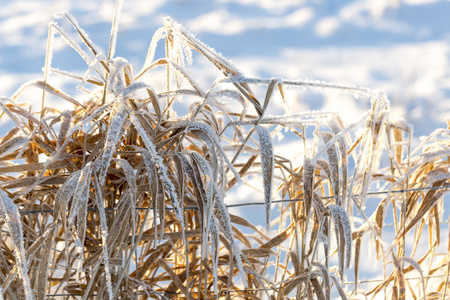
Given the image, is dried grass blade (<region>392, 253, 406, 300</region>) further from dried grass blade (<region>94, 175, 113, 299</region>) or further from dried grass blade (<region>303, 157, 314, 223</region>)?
dried grass blade (<region>94, 175, 113, 299</region>)

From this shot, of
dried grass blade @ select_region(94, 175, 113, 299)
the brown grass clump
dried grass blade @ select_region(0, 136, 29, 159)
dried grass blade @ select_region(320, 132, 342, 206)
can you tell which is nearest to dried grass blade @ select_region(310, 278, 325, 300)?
the brown grass clump

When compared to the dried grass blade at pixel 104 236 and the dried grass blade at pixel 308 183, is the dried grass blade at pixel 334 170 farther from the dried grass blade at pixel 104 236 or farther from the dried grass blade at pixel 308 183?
the dried grass blade at pixel 104 236

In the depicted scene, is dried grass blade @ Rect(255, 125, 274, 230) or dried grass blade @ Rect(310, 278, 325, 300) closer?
dried grass blade @ Rect(255, 125, 274, 230)

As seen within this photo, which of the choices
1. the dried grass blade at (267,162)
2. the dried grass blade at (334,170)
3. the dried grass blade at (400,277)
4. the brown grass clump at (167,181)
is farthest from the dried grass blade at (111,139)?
the dried grass blade at (400,277)

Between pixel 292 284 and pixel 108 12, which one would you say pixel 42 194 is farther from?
pixel 108 12

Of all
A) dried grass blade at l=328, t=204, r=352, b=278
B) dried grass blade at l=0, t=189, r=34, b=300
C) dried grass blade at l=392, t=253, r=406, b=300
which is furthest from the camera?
dried grass blade at l=392, t=253, r=406, b=300

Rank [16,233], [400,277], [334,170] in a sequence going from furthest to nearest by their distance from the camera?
[400,277] < [334,170] < [16,233]

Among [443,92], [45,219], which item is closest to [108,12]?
[443,92]

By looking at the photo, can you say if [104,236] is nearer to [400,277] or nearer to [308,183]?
[308,183]

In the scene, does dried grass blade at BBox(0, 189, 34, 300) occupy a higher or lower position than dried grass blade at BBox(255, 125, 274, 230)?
lower

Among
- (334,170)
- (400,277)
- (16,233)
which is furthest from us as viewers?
(400,277)

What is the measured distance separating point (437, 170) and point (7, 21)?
4761 mm

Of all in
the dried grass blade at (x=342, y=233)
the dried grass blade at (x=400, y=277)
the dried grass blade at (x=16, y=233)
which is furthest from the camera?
the dried grass blade at (x=400, y=277)

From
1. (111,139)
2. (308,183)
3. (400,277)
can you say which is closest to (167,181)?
(111,139)
